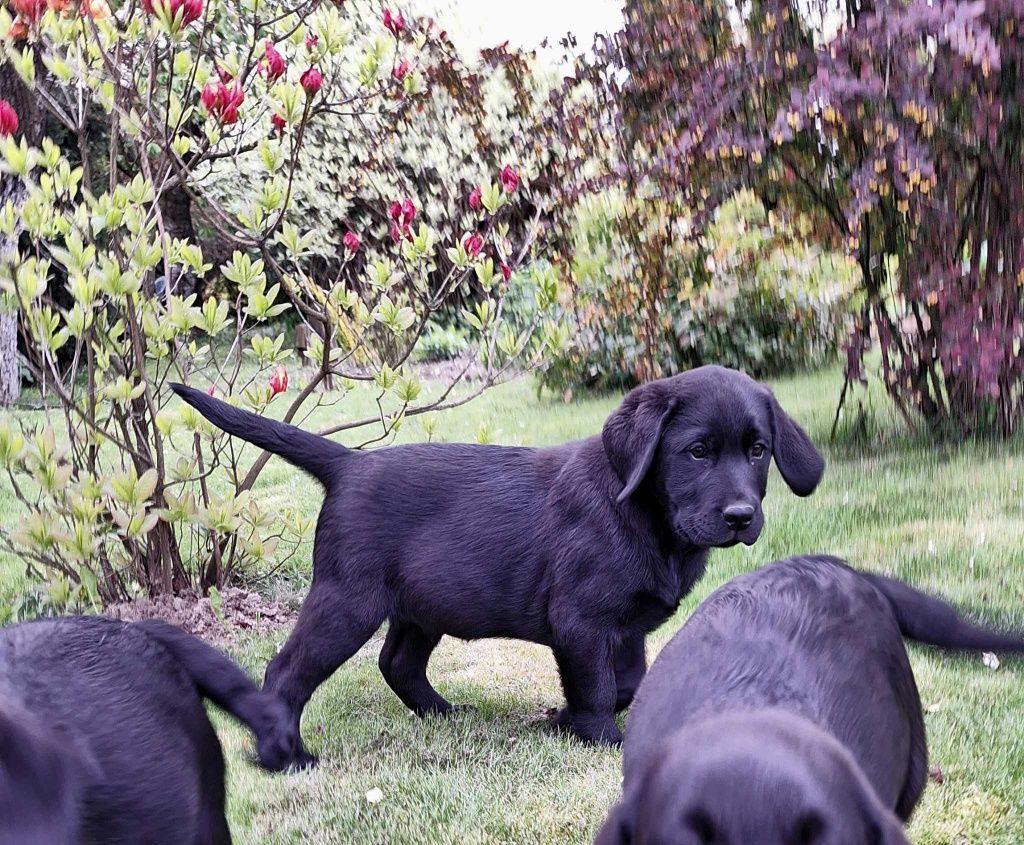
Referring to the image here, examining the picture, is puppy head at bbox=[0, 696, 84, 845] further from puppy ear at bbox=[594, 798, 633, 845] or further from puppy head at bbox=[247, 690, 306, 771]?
puppy ear at bbox=[594, 798, 633, 845]

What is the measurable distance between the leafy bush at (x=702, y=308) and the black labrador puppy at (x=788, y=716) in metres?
6.28

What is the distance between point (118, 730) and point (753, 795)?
1.20m

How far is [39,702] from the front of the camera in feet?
6.48

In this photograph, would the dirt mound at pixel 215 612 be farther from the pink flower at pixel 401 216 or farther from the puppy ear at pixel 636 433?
the puppy ear at pixel 636 433

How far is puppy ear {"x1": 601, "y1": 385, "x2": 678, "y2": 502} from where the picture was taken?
3.26 m

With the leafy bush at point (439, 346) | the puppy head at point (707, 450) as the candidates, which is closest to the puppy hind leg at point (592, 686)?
the puppy head at point (707, 450)

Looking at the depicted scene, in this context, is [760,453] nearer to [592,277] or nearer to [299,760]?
[299,760]

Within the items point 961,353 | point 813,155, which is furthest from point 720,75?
point 961,353

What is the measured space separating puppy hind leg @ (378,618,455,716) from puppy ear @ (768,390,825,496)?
1.34m

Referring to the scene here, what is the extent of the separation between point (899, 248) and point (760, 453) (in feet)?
10.6

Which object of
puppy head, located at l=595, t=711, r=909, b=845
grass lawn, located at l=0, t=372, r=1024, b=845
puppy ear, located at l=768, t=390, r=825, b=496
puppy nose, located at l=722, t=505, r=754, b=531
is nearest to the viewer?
puppy head, located at l=595, t=711, r=909, b=845

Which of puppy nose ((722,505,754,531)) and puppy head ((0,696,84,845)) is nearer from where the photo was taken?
puppy head ((0,696,84,845))

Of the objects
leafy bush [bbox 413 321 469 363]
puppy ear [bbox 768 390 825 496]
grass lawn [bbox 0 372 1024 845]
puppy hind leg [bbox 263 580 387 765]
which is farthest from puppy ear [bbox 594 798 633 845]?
leafy bush [bbox 413 321 469 363]

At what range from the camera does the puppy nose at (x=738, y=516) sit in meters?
3.14
